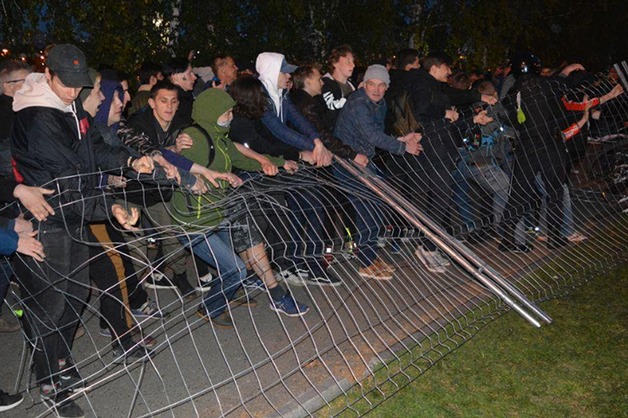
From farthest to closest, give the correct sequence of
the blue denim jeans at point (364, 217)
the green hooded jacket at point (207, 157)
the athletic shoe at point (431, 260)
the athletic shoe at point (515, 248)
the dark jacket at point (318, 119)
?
the athletic shoe at point (515, 248) < the athletic shoe at point (431, 260) < the dark jacket at point (318, 119) < the blue denim jeans at point (364, 217) < the green hooded jacket at point (207, 157)

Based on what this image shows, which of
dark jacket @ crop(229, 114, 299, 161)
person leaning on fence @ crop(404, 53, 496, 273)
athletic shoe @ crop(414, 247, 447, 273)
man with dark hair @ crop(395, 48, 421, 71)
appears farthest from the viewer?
man with dark hair @ crop(395, 48, 421, 71)

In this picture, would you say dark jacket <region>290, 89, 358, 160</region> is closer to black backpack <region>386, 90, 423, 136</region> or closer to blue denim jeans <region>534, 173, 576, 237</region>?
black backpack <region>386, 90, 423, 136</region>

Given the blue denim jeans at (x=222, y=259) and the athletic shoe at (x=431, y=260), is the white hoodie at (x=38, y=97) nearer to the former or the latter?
the blue denim jeans at (x=222, y=259)

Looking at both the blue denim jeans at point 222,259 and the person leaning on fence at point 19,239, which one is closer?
the person leaning on fence at point 19,239

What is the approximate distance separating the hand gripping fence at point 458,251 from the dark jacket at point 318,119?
1.09ft

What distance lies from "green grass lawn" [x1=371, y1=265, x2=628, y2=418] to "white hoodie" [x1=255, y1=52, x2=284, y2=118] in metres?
2.79

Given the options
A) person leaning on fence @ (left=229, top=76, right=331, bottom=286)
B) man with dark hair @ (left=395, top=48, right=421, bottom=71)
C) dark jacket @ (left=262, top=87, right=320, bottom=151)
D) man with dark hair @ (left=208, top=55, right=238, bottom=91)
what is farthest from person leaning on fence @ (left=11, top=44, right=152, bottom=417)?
man with dark hair @ (left=395, top=48, right=421, bottom=71)

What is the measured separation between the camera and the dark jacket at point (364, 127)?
661 cm

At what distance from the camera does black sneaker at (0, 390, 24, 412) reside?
4289 mm

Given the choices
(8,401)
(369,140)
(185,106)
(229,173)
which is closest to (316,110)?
(369,140)

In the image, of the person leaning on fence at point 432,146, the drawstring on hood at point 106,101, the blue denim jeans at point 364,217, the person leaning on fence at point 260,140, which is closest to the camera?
the drawstring on hood at point 106,101

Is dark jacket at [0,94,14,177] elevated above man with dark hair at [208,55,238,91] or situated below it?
above

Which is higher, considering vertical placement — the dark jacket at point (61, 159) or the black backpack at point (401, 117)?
the dark jacket at point (61, 159)

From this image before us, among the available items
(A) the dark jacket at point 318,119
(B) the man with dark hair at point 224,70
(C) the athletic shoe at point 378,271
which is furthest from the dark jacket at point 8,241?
(B) the man with dark hair at point 224,70
